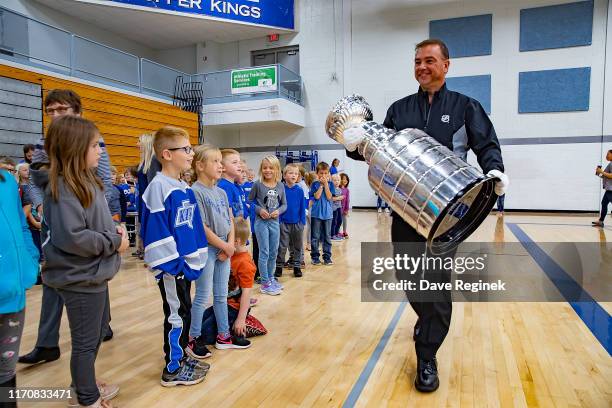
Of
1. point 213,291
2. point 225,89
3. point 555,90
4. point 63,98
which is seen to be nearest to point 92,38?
point 225,89

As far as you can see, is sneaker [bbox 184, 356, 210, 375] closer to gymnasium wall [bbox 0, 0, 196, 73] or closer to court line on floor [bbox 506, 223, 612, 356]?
court line on floor [bbox 506, 223, 612, 356]

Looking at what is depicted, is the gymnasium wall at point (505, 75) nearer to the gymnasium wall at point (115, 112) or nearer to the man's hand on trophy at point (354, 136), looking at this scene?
the gymnasium wall at point (115, 112)

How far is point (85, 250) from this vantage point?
1660 millimetres

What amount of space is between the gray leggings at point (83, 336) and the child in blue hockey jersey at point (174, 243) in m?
0.35

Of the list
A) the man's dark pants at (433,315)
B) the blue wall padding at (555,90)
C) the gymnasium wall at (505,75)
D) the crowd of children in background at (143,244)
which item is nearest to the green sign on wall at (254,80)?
the gymnasium wall at (505,75)

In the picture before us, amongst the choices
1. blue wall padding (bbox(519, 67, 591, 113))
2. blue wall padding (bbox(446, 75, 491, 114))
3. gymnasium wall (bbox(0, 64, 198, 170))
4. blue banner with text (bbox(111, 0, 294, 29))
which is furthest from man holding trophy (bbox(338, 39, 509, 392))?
blue wall padding (bbox(519, 67, 591, 113))

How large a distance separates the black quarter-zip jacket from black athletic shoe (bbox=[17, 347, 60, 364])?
218cm

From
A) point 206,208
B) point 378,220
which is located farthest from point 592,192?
point 206,208

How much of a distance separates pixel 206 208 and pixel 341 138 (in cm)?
99

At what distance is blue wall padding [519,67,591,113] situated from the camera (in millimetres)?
11742

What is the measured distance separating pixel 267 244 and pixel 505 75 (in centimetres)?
1159

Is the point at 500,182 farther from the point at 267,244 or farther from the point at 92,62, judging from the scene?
the point at 92,62

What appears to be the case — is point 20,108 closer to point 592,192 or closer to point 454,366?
point 454,366

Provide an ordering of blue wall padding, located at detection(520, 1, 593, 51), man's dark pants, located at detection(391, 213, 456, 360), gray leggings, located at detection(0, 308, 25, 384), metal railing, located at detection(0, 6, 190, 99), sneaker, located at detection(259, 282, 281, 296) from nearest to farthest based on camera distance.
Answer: gray leggings, located at detection(0, 308, 25, 384) < man's dark pants, located at detection(391, 213, 456, 360) < sneaker, located at detection(259, 282, 281, 296) < metal railing, located at detection(0, 6, 190, 99) < blue wall padding, located at detection(520, 1, 593, 51)
